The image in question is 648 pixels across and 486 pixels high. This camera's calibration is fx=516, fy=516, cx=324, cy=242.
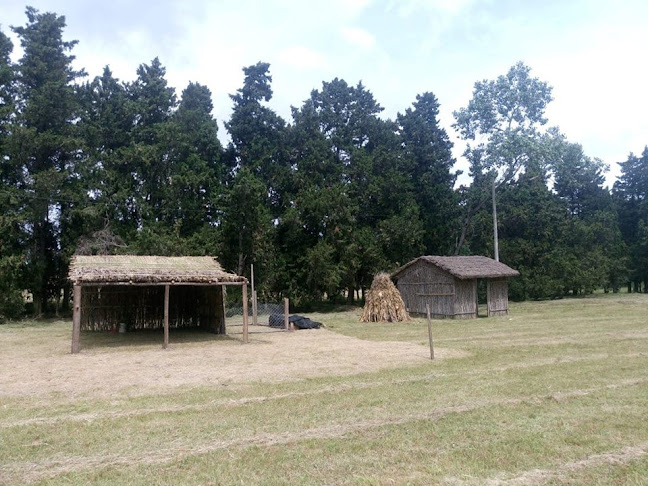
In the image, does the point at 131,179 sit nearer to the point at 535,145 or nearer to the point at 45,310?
the point at 45,310

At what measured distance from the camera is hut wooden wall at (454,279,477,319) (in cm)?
2320

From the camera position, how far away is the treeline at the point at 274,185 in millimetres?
26172

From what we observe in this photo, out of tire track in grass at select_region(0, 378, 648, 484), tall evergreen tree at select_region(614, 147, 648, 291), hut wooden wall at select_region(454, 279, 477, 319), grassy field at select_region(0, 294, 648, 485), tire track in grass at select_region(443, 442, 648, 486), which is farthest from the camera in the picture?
tall evergreen tree at select_region(614, 147, 648, 291)

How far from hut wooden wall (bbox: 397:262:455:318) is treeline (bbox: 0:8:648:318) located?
4.80 meters

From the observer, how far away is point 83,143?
26.7 metres

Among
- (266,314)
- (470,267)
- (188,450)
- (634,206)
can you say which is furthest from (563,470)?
(634,206)

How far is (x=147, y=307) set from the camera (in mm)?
20953

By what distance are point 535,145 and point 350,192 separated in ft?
41.9

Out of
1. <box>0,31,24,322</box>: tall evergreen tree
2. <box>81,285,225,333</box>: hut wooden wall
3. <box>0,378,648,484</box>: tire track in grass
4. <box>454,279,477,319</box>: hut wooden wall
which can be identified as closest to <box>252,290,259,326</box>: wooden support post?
<box>81,285,225,333</box>: hut wooden wall

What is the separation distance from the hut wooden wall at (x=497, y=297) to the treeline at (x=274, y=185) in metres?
7.75

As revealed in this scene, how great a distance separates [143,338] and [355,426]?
13.1 metres

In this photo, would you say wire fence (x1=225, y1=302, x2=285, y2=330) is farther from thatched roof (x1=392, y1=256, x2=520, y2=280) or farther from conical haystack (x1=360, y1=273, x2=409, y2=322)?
thatched roof (x1=392, y1=256, x2=520, y2=280)

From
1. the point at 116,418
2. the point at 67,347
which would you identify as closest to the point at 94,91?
the point at 67,347

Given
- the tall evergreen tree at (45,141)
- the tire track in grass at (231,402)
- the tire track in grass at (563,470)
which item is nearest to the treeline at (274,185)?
the tall evergreen tree at (45,141)
